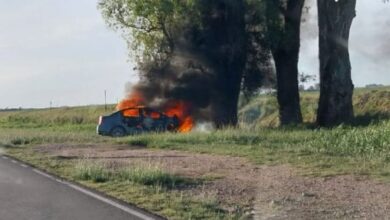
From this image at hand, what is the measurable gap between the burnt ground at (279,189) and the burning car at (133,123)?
638 inches

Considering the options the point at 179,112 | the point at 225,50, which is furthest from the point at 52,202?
the point at 179,112

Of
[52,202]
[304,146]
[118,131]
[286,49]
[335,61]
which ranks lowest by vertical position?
[52,202]

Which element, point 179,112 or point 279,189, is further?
point 179,112

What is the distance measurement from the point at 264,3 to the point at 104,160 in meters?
15.7

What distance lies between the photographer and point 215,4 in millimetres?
38156

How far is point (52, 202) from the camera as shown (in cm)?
1441

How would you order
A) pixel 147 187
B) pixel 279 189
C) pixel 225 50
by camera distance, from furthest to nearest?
pixel 225 50, pixel 147 187, pixel 279 189

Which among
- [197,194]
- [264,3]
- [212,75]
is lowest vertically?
[197,194]

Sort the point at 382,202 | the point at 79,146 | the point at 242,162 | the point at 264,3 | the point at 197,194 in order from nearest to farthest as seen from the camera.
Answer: the point at 382,202, the point at 197,194, the point at 242,162, the point at 79,146, the point at 264,3

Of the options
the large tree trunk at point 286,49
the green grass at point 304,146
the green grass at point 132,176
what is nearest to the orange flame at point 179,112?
the large tree trunk at point 286,49

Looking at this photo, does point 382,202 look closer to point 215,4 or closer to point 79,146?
point 79,146

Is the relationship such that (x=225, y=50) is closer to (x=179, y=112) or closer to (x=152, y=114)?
(x=179, y=112)

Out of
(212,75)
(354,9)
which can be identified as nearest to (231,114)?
(212,75)

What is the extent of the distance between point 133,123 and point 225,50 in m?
5.12
